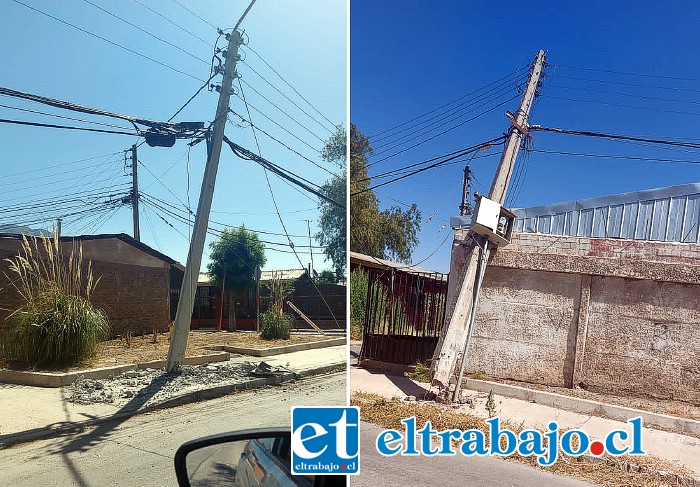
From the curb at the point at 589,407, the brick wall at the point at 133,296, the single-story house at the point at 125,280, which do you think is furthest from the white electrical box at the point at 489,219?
the brick wall at the point at 133,296

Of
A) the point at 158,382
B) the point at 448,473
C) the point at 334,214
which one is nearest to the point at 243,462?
the point at 334,214

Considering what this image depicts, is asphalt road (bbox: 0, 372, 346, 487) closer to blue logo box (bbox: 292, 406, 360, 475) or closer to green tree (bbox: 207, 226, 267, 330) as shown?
green tree (bbox: 207, 226, 267, 330)

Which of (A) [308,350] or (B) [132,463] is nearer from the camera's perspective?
(B) [132,463]

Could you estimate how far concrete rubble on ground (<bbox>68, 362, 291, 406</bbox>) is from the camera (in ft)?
12.9

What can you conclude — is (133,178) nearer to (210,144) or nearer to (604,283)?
(210,144)

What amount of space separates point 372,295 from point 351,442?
530 centimetres

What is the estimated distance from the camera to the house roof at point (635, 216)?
17.5 ft

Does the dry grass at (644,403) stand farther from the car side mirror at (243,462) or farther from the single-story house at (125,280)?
the car side mirror at (243,462)

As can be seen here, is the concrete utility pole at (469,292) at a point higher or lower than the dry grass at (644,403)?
higher

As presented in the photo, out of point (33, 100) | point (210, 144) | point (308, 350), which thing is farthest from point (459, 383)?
point (33, 100)

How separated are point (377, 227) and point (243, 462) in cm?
659

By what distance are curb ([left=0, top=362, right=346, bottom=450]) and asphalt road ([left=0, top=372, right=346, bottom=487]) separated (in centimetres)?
6

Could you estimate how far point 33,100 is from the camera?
333 centimetres

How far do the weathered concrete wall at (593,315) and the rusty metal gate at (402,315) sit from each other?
2.28 ft
